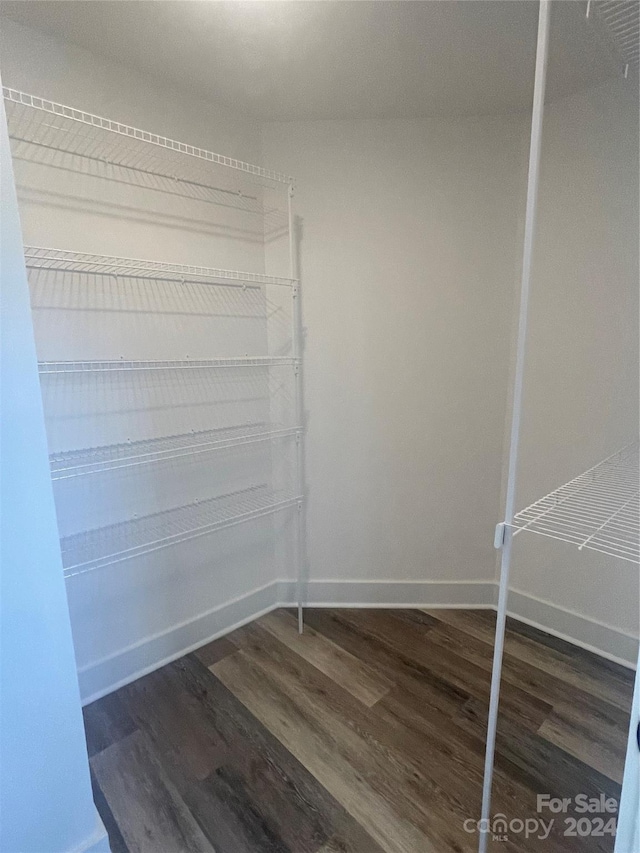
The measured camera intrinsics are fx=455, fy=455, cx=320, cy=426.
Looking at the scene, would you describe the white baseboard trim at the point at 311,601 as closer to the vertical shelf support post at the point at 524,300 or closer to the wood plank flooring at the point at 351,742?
the wood plank flooring at the point at 351,742

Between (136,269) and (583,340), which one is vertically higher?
(136,269)

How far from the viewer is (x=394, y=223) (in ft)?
7.28

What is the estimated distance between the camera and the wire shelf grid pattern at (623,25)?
1.11 meters

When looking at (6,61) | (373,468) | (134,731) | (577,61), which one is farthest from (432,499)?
(6,61)

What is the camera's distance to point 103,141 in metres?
1.70

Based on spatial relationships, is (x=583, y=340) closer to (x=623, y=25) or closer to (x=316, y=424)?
(x=623, y=25)

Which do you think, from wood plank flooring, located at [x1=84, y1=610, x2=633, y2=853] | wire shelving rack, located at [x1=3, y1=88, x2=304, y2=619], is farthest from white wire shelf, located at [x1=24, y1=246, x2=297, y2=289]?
wood plank flooring, located at [x1=84, y1=610, x2=633, y2=853]

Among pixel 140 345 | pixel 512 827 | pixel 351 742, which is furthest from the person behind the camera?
pixel 140 345

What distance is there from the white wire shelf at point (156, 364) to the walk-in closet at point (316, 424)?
0.03 metres

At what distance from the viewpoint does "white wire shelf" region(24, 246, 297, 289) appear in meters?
1.61

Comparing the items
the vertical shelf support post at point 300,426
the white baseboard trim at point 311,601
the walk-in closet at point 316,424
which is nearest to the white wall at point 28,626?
the walk-in closet at point 316,424

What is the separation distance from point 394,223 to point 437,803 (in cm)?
233

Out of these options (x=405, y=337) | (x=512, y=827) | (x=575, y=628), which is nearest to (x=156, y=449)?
(x=405, y=337)

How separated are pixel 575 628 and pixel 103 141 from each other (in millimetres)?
2938
